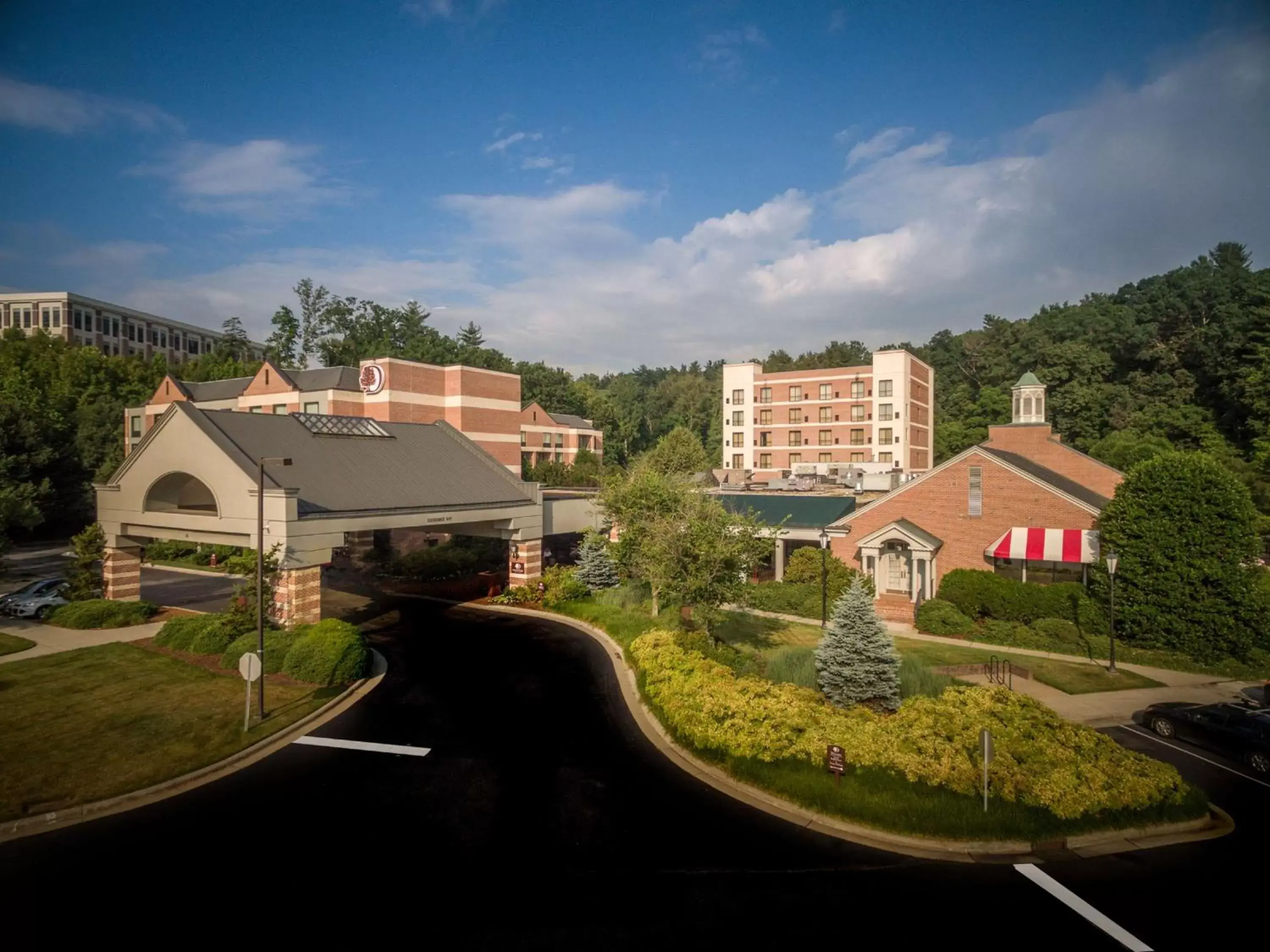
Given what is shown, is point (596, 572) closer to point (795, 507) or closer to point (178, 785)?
point (795, 507)

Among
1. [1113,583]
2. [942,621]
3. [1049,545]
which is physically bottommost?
[942,621]

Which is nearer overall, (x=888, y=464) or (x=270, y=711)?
(x=270, y=711)

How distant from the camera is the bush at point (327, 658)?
70.4 ft

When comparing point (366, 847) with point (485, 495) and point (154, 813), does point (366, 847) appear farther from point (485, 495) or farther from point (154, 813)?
point (485, 495)

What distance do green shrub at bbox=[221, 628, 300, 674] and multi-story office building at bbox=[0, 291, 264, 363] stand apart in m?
82.1

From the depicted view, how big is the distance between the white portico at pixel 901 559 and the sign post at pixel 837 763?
70.3 feet

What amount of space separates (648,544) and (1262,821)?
18333 mm

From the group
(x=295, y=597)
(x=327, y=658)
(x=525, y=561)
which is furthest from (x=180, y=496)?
(x=525, y=561)

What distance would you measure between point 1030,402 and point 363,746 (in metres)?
42.4

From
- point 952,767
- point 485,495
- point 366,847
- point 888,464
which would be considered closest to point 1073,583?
point 952,767

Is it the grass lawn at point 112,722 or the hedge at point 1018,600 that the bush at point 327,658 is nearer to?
the grass lawn at point 112,722

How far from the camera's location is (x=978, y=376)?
10562 centimetres

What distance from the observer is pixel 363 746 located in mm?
17297

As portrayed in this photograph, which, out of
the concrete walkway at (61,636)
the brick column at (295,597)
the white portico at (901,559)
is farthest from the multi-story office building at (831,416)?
the concrete walkway at (61,636)
